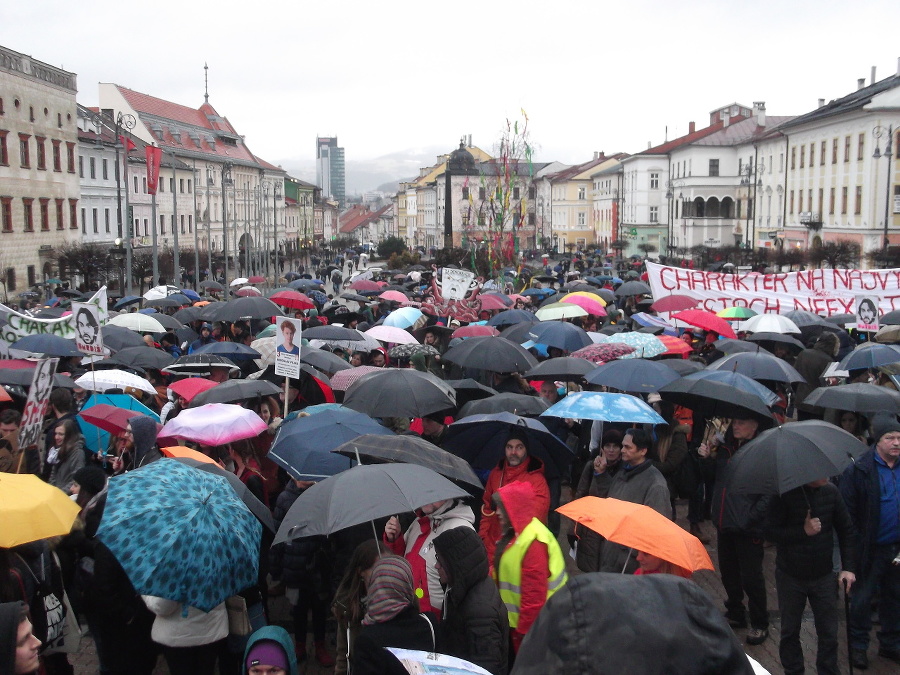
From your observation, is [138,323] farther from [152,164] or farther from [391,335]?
[152,164]

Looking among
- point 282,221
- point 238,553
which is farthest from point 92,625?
point 282,221

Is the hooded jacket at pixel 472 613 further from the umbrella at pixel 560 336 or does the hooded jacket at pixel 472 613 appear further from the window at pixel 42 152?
the window at pixel 42 152

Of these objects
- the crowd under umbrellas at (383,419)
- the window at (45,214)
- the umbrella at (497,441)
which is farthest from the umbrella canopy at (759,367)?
the window at (45,214)

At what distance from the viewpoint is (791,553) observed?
6.03 metres

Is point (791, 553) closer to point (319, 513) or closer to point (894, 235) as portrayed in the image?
point (319, 513)

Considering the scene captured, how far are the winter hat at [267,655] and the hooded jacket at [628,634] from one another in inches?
110

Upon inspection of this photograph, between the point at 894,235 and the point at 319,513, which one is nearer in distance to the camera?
the point at 319,513

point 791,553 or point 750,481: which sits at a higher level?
point 750,481

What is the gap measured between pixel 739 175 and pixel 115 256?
5670cm

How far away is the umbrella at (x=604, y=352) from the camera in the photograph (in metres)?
10.7

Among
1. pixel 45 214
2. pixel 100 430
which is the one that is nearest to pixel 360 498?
pixel 100 430

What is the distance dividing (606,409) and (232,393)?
341 centimetres

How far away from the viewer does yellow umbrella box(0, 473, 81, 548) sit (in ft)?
14.8

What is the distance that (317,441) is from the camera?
685 centimetres
